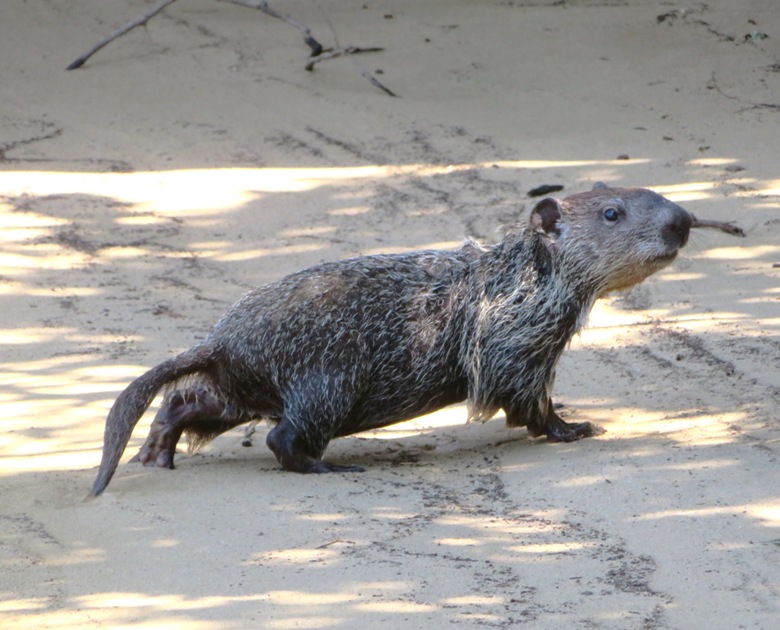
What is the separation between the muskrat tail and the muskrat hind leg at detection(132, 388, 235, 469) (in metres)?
0.19

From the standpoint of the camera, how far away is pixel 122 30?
10.3 m

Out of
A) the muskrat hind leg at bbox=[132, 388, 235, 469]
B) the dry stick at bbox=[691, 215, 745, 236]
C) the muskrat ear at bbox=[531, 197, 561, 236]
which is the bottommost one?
the muskrat hind leg at bbox=[132, 388, 235, 469]

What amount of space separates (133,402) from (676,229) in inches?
99.4

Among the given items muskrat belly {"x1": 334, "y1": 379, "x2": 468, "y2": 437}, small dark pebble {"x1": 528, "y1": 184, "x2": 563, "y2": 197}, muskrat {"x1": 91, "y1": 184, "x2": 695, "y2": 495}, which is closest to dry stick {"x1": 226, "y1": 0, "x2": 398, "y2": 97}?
small dark pebble {"x1": 528, "y1": 184, "x2": 563, "y2": 197}

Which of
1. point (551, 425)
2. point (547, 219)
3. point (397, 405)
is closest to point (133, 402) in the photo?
point (397, 405)

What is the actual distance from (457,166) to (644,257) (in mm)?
3610

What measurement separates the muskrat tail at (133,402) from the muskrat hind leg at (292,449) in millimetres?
441

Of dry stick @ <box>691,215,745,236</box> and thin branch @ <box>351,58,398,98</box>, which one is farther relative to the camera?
thin branch @ <box>351,58,398,98</box>

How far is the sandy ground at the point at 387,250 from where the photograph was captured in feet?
13.9

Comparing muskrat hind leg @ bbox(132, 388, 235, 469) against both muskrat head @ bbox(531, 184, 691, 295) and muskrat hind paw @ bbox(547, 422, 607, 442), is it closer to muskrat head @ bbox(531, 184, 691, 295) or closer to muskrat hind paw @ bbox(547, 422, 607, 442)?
muskrat hind paw @ bbox(547, 422, 607, 442)

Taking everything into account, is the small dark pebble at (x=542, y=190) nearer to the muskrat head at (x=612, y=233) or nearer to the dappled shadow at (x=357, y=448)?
the dappled shadow at (x=357, y=448)

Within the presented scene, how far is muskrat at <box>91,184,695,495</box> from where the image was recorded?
568cm

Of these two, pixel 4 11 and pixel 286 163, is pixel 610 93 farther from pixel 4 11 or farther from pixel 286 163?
pixel 4 11

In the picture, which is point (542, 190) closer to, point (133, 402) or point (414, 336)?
point (414, 336)
